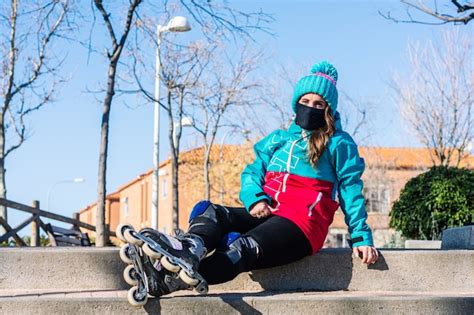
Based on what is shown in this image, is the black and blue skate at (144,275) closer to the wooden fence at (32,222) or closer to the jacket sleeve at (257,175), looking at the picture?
the jacket sleeve at (257,175)

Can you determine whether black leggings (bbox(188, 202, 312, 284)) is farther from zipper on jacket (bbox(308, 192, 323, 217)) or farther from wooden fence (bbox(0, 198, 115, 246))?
wooden fence (bbox(0, 198, 115, 246))

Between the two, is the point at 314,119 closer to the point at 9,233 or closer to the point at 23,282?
the point at 23,282

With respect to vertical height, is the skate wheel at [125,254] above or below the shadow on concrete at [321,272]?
above

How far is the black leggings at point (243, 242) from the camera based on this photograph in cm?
434

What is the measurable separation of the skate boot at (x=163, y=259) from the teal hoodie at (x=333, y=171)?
0.88 meters

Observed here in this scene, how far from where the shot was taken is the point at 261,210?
4.76 meters

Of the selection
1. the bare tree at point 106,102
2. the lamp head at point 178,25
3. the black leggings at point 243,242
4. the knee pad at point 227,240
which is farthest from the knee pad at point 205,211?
the lamp head at point 178,25

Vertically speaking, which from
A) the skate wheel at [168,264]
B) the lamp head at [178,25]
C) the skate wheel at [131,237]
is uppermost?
the lamp head at [178,25]

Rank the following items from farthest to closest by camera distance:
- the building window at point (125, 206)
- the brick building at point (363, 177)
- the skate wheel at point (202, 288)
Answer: the building window at point (125, 206) → the brick building at point (363, 177) → the skate wheel at point (202, 288)

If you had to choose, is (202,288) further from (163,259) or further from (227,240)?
(227,240)

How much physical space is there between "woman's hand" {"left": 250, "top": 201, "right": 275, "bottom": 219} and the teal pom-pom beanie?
0.74 m

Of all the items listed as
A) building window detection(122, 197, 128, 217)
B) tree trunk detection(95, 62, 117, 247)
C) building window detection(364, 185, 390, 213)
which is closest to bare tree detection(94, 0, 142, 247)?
tree trunk detection(95, 62, 117, 247)

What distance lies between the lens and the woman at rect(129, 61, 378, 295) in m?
4.46

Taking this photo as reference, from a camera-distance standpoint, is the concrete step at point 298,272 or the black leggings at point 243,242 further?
the concrete step at point 298,272
